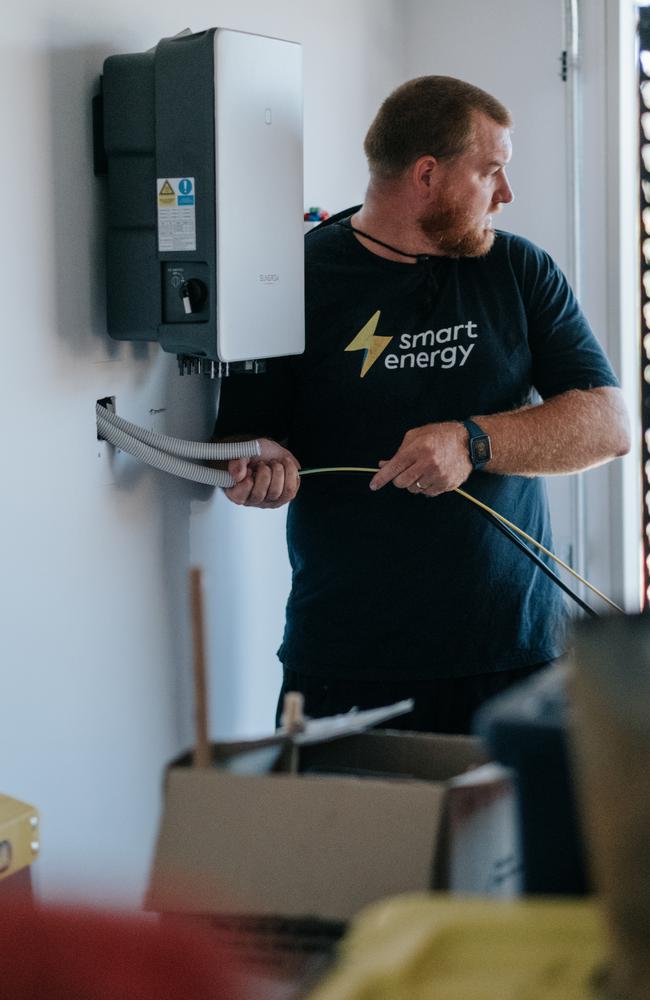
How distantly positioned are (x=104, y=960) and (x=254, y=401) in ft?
5.32

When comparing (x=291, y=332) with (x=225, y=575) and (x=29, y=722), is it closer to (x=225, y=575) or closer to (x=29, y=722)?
(x=225, y=575)

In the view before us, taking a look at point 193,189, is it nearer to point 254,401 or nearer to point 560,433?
point 254,401

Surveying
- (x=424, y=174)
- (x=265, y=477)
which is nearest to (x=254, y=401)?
(x=265, y=477)

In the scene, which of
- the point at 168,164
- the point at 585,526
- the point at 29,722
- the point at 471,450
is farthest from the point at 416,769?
the point at 585,526

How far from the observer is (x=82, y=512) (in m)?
2.04

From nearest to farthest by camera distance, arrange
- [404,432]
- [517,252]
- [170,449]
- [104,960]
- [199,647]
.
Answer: [104,960] < [199,647] < [170,449] < [404,432] < [517,252]

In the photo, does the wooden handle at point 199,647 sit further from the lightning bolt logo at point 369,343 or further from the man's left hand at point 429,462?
the lightning bolt logo at point 369,343

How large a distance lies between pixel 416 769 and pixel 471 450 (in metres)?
0.94

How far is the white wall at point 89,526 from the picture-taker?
6.15 ft

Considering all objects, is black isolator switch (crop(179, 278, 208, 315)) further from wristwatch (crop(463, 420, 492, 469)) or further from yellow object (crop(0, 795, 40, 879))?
yellow object (crop(0, 795, 40, 879))

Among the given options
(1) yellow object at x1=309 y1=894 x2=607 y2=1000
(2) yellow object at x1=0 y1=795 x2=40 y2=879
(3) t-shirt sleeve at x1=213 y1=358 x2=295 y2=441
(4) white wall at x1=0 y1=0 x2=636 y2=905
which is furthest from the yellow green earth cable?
(1) yellow object at x1=309 y1=894 x2=607 y2=1000

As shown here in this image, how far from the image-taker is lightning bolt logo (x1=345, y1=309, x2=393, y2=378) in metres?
2.35

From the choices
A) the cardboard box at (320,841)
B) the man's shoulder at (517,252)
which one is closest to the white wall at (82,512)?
the cardboard box at (320,841)

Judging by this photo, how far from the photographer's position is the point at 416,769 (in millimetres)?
1353
